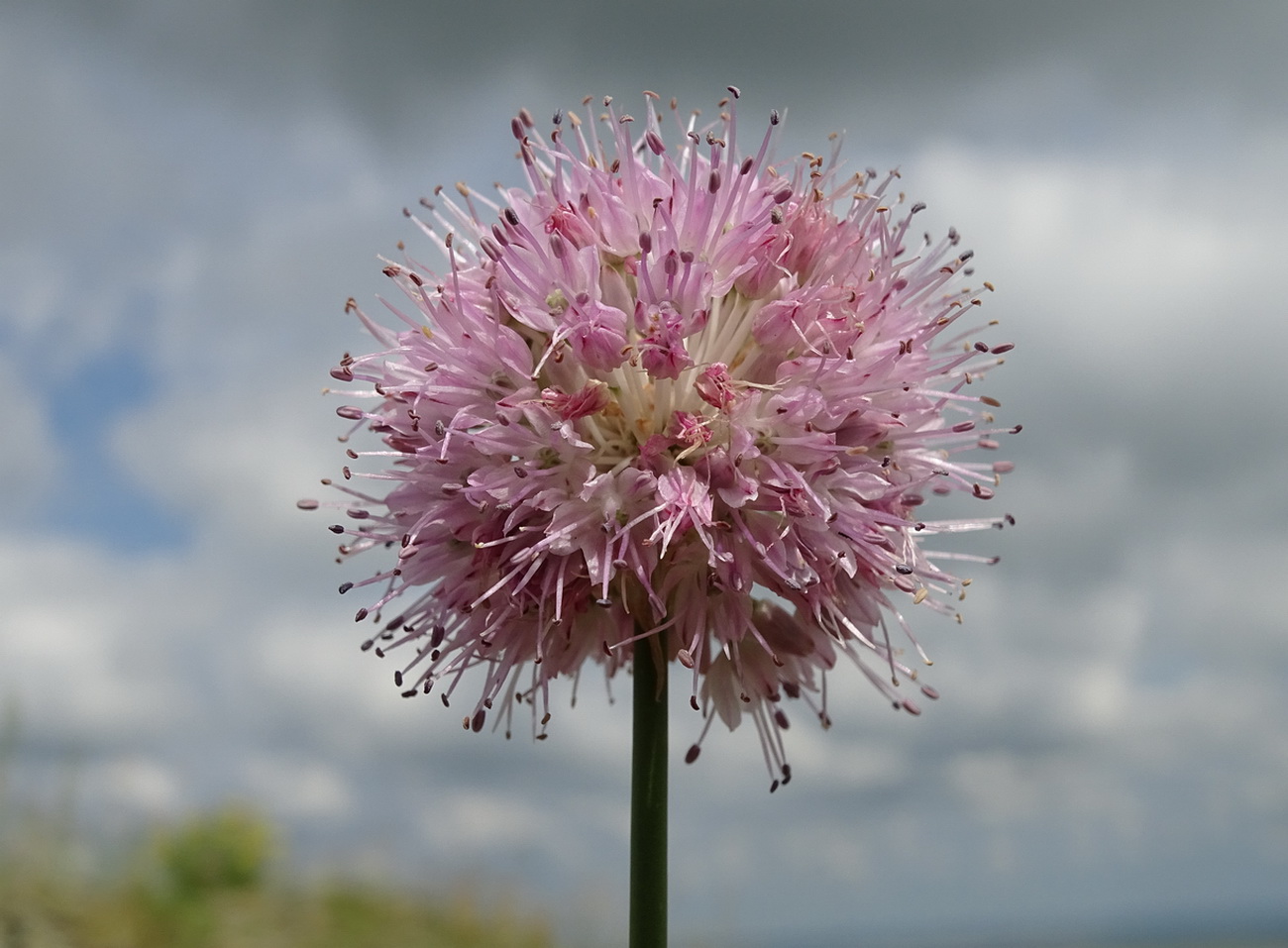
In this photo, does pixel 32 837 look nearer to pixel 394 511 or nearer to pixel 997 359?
pixel 394 511

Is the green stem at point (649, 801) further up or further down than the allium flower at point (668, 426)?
further down

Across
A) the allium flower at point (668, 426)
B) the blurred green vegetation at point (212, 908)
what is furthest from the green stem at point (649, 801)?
the blurred green vegetation at point (212, 908)

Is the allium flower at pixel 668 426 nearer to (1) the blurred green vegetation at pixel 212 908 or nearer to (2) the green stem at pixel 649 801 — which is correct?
(2) the green stem at pixel 649 801

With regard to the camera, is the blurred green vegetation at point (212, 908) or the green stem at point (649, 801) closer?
the green stem at point (649, 801)

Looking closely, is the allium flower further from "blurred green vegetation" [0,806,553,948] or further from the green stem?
"blurred green vegetation" [0,806,553,948]

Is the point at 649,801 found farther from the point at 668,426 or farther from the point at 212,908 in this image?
the point at 212,908

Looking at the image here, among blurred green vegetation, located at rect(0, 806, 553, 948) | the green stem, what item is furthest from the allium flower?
blurred green vegetation, located at rect(0, 806, 553, 948)

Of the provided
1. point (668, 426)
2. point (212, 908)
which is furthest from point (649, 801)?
point (212, 908)

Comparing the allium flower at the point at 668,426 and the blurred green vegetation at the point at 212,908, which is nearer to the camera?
the allium flower at the point at 668,426
